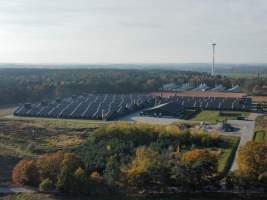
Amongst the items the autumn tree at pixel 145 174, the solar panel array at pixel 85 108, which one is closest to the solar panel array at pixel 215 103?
the solar panel array at pixel 85 108

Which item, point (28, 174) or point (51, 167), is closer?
point (51, 167)

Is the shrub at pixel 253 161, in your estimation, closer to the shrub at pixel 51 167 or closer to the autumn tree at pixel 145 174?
the autumn tree at pixel 145 174

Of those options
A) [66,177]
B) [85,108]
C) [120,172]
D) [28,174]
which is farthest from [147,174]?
[85,108]

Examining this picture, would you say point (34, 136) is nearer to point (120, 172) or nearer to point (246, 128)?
point (120, 172)

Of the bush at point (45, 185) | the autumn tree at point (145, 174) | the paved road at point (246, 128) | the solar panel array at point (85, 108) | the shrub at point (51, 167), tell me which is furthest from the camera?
the solar panel array at point (85, 108)

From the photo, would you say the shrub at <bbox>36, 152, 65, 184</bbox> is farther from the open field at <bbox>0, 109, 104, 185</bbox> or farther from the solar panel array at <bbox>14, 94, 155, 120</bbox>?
the solar panel array at <bbox>14, 94, 155, 120</bbox>

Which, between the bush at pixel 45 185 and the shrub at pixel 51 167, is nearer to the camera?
the bush at pixel 45 185

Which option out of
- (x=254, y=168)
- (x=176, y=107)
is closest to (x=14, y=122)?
(x=176, y=107)

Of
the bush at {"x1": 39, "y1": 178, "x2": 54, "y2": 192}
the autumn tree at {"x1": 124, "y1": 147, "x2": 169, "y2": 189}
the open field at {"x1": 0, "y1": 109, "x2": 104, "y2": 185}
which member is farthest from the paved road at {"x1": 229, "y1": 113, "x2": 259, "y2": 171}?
the bush at {"x1": 39, "y1": 178, "x2": 54, "y2": 192}
